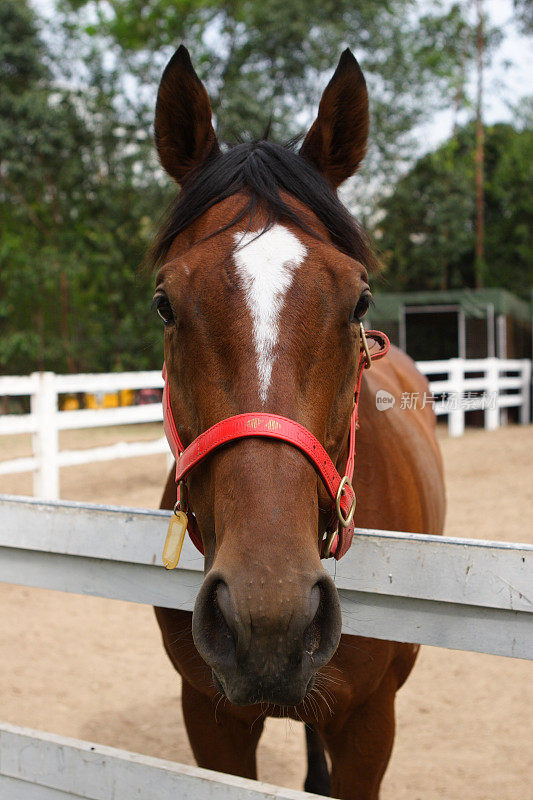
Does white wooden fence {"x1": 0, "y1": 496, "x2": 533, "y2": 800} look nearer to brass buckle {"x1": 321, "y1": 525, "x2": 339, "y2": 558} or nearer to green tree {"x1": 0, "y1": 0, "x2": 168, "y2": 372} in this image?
brass buckle {"x1": 321, "y1": 525, "x2": 339, "y2": 558}

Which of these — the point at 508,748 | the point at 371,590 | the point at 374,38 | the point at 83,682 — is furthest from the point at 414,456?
the point at 374,38

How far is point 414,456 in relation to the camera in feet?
8.79

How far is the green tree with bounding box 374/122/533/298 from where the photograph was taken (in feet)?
64.8

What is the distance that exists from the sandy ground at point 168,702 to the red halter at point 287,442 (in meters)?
1.33

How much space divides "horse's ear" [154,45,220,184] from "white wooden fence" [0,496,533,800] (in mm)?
969

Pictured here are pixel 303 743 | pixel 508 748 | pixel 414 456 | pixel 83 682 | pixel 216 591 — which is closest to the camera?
pixel 216 591

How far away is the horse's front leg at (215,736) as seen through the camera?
6.63 ft

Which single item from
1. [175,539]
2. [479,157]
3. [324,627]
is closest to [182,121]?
[175,539]

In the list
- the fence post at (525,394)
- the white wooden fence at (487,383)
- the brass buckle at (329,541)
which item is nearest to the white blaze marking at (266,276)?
the brass buckle at (329,541)

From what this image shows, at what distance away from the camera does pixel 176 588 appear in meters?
1.75

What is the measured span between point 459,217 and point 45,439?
16135 mm

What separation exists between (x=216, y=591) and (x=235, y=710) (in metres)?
0.86

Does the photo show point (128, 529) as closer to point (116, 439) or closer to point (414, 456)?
point (414, 456)

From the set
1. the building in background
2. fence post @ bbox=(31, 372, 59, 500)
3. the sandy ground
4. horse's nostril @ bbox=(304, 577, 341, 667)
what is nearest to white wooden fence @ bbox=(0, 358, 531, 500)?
fence post @ bbox=(31, 372, 59, 500)
